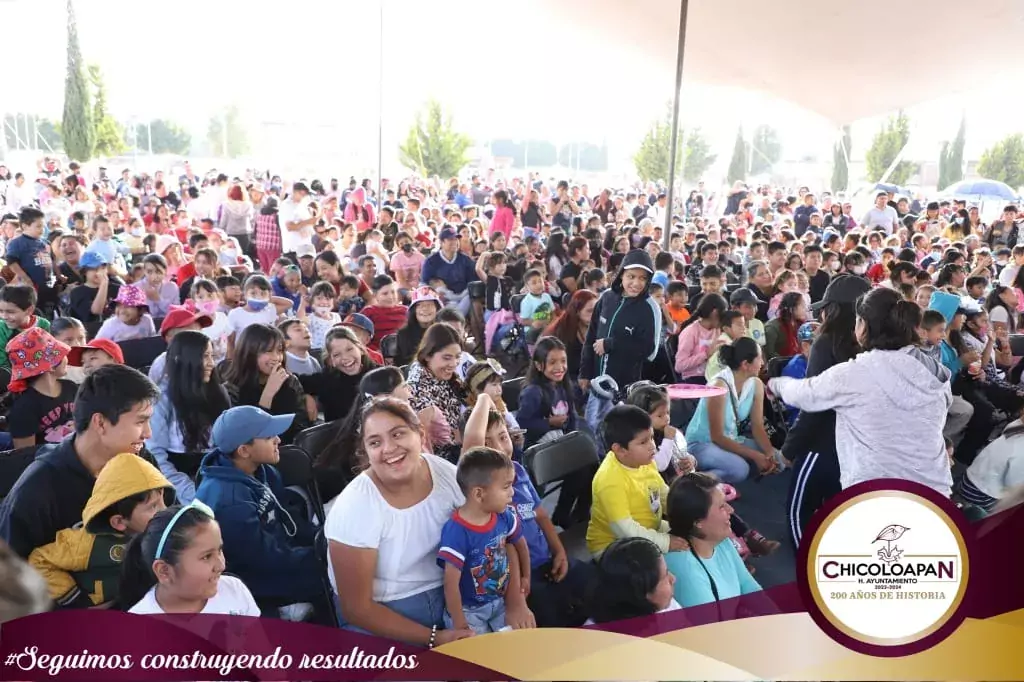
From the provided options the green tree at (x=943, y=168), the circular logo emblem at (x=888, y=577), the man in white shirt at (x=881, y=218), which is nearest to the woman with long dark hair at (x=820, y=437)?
the circular logo emblem at (x=888, y=577)

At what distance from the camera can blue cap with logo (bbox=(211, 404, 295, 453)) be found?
9.52 ft

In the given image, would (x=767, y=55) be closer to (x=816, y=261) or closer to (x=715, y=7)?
(x=715, y=7)

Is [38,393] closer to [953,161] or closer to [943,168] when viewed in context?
[943,168]

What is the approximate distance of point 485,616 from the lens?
254 centimetres

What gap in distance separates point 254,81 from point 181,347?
37850 millimetres

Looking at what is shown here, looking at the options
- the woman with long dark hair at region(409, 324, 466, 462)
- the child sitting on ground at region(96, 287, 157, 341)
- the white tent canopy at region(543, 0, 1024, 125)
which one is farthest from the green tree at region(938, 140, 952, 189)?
the woman with long dark hair at region(409, 324, 466, 462)

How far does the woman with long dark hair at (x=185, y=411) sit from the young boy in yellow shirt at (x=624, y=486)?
1610 millimetres

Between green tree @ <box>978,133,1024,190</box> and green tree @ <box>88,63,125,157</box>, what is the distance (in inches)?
1278

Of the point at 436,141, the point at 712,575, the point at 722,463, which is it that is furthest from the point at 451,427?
the point at 436,141

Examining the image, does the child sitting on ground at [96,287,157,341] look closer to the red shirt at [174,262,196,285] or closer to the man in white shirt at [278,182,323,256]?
the red shirt at [174,262,196,285]

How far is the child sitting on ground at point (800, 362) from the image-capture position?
495 centimetres

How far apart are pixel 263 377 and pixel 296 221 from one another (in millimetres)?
5056

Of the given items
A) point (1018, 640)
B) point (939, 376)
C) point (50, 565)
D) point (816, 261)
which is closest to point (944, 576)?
point (1018, 640)

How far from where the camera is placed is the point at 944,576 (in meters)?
2.06
